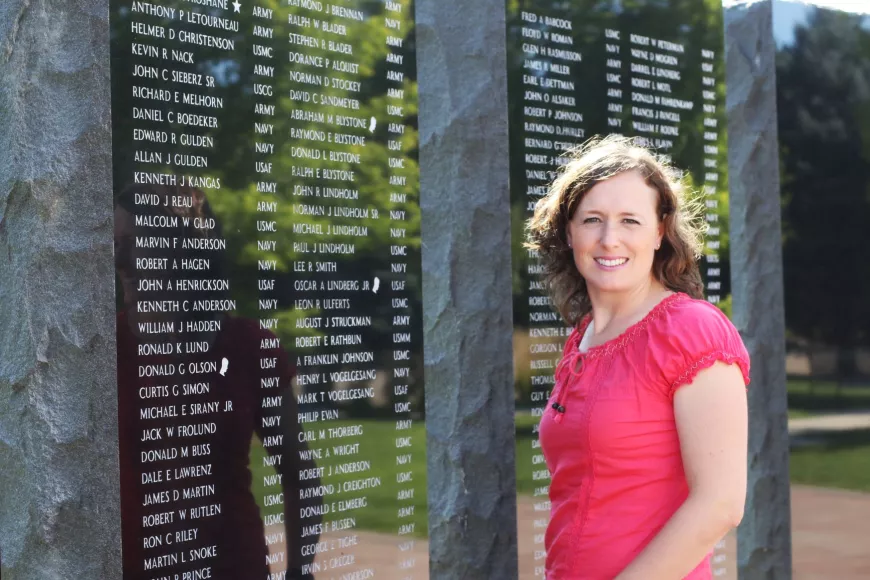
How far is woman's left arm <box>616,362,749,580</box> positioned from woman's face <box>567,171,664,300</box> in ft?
1.18

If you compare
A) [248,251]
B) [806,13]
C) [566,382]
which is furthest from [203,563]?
[806,13]

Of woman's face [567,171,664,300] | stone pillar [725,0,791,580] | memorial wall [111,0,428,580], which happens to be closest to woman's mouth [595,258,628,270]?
woman's face [567,171,664,300]

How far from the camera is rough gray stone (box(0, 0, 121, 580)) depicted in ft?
7.54

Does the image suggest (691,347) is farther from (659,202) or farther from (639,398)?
(659,202)

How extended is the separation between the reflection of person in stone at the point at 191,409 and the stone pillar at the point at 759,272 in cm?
234

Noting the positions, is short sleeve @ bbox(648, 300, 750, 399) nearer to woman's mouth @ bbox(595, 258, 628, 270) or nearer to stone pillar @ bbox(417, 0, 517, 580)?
woman's mouth @ bbox(595, 258, 628, 270)

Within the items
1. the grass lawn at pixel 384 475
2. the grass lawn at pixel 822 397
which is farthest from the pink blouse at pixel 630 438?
the grass lawn at pixel 822 397

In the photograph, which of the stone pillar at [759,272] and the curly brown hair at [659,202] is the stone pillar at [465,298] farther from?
the stone pillar at [759,272]

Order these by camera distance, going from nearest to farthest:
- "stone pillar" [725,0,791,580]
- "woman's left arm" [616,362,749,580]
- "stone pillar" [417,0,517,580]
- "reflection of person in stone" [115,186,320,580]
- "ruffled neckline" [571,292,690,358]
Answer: "woman's left arm" [616,362,749,580] → "ruffled neckline" [571,292,690,358] → "reflection of person in stone" [115,186,320,580] → "stone pillar" [417,0,517,580] → "stone pillar" [725,0,791,580]

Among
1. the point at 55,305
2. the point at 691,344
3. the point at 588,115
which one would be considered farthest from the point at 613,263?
the point at 588,115

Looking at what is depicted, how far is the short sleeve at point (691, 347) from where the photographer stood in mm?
2236

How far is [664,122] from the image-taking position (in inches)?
173

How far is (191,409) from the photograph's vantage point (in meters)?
2.65

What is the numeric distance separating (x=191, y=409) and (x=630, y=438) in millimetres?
1068
